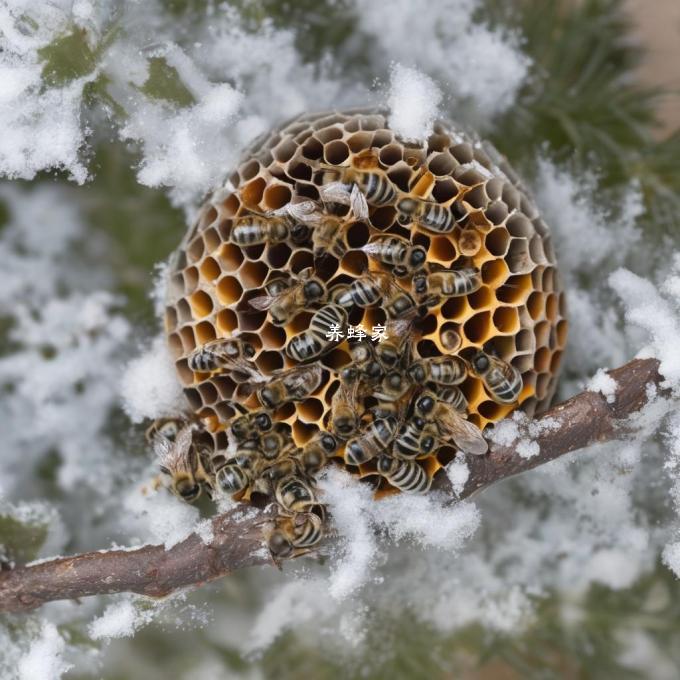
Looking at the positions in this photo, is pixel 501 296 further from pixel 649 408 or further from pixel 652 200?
pixel 652 200

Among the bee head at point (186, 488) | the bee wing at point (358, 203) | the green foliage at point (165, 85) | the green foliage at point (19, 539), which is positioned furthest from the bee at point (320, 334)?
the green foliage at point (19, 539)

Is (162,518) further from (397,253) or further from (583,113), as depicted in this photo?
(583,113)

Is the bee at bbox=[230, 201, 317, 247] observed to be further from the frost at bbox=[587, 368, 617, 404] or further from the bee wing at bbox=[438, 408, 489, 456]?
the frost at bbox=[587, 368, 617, 404]

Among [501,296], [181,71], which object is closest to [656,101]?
[501,296]

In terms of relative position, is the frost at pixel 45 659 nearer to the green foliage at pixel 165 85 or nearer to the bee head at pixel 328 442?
the bee head at pixel 328 442

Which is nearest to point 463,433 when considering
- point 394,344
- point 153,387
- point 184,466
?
point 394,344

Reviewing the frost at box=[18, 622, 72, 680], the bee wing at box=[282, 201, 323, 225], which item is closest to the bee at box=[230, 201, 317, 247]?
the bee wing at box=[282, 201, 323, 225]
